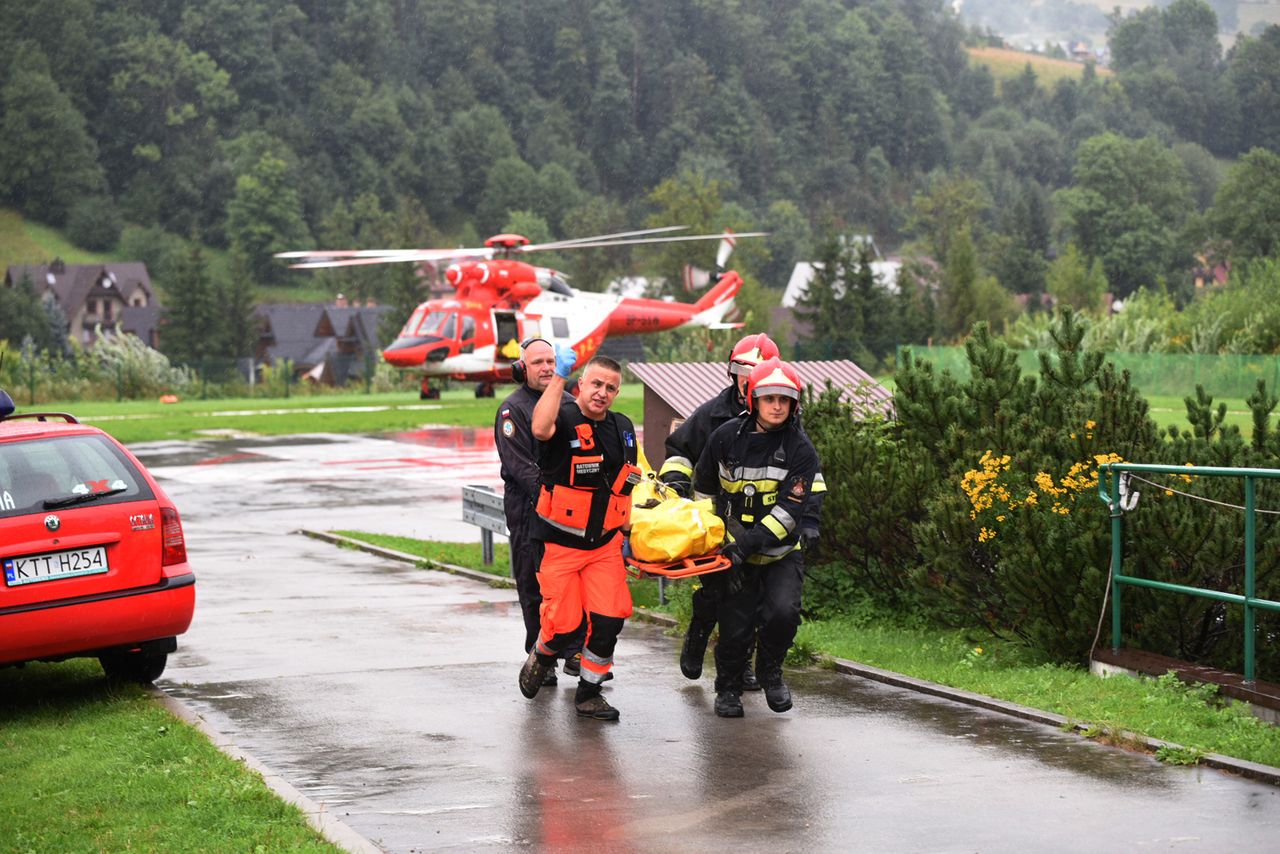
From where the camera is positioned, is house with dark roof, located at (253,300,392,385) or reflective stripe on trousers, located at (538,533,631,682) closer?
reflective stripe on trousers, located at (538,533,631,682)

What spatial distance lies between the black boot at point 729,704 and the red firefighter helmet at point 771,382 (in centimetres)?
146

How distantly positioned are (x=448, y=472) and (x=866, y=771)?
19229mm

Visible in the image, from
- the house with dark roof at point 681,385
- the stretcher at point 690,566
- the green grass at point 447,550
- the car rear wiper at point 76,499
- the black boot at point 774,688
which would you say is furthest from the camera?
the green grass at point 447,550

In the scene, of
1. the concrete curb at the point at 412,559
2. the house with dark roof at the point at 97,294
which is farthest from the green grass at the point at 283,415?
the house with dark roof at the point at 97,294

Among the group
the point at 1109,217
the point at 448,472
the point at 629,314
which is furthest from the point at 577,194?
the point at 448,472

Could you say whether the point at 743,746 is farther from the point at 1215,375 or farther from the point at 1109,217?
the point at 1109,217

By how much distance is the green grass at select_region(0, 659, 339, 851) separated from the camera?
6.54m

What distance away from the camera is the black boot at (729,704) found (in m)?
8.69

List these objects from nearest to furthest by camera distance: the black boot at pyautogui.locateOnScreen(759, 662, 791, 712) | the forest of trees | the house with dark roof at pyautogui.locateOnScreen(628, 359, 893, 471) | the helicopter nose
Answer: the black boot at pyautogui.locateOnScreen(759, 662, 791, 712) → the house with dark roof at pyautogui.locateOnScreen(628, 359, 893, 471) → the helicopter nose → the forest of trees

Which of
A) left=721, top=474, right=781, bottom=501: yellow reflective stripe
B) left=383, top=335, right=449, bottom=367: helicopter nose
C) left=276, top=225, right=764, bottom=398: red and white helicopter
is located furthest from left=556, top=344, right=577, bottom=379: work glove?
left=383, top=335, right=449, bottom=367: helicopter nose

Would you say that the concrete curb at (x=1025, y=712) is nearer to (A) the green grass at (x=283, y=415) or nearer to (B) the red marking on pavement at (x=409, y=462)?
(B) the red marking on pavement at (x=409, y=462)

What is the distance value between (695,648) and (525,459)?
1.38 metres

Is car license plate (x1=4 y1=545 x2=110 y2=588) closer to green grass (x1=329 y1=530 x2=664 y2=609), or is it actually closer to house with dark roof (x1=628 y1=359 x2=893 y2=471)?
green grass (x1=329 y1=530 x2=664 y2=609)

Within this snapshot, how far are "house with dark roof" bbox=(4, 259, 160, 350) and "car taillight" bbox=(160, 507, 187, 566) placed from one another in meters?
132
